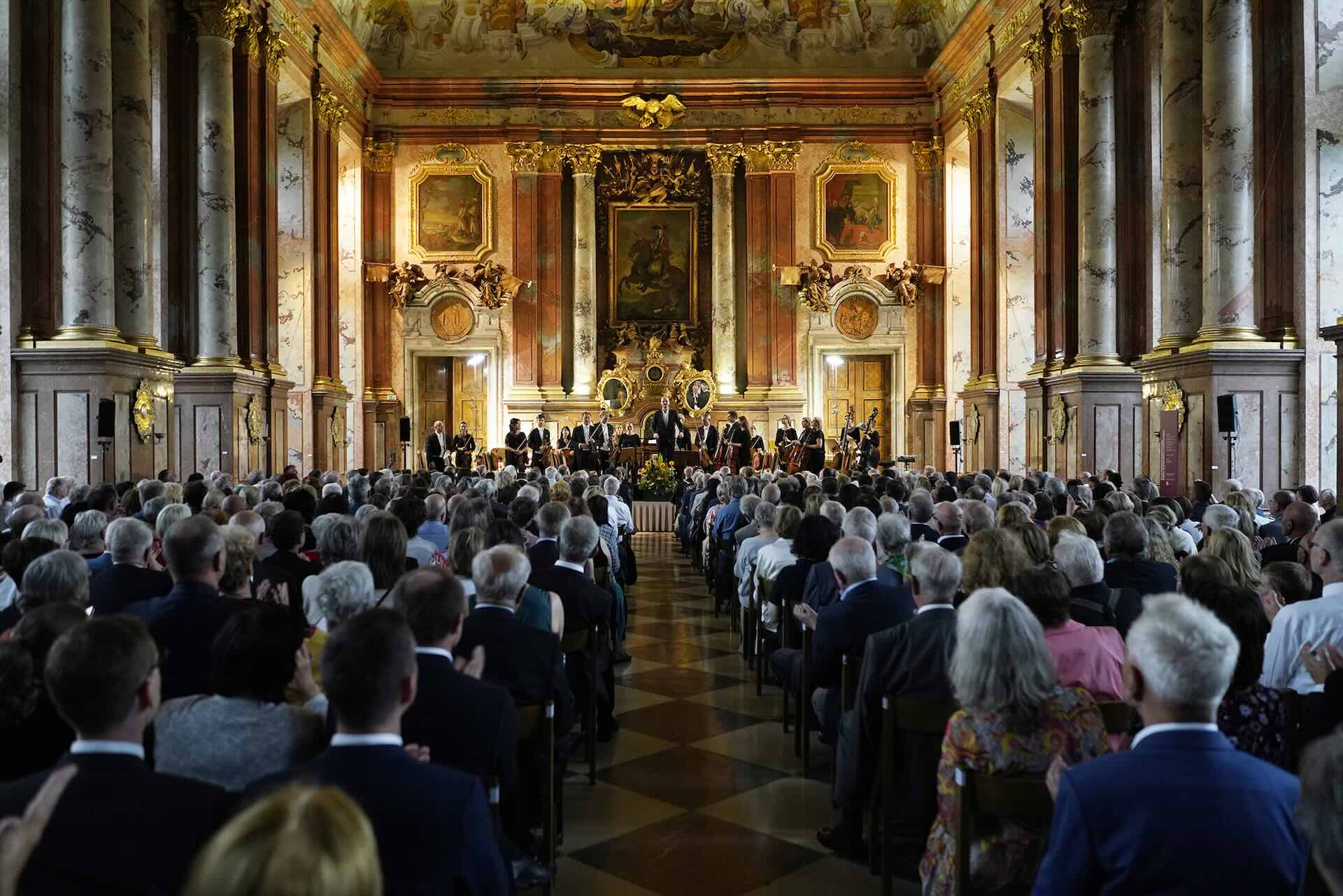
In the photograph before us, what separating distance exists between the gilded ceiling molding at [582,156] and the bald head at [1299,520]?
69.6 feet

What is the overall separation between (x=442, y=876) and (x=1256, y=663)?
2.55m

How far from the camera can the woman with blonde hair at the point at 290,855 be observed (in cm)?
129

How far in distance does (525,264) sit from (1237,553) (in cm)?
2240

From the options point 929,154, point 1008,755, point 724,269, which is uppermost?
point 929,154

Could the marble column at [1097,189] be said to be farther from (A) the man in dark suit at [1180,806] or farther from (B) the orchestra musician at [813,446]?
(A) the man in dark suit at [1180,806]

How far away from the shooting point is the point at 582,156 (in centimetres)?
2644

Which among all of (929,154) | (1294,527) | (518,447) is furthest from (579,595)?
(929,154)

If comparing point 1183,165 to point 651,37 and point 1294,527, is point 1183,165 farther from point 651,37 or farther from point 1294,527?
point 651,37

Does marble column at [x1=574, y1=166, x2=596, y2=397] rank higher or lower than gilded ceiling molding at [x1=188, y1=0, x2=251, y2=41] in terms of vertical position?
lower

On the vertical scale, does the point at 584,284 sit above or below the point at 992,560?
above

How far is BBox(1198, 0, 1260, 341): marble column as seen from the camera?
43.8ft

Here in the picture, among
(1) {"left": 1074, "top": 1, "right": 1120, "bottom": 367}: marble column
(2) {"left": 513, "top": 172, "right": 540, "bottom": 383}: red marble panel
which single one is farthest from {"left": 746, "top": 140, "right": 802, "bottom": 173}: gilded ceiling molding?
(1) {"left": 1074, "top": 1, "right": 1120, "bottom": 367}: marble column

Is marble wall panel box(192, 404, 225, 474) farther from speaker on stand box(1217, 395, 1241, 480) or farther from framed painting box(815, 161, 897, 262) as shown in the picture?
framed painting box(815, 161, 897, 262)

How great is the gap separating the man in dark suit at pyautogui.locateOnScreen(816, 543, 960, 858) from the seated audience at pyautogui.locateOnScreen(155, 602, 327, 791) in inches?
83.0
